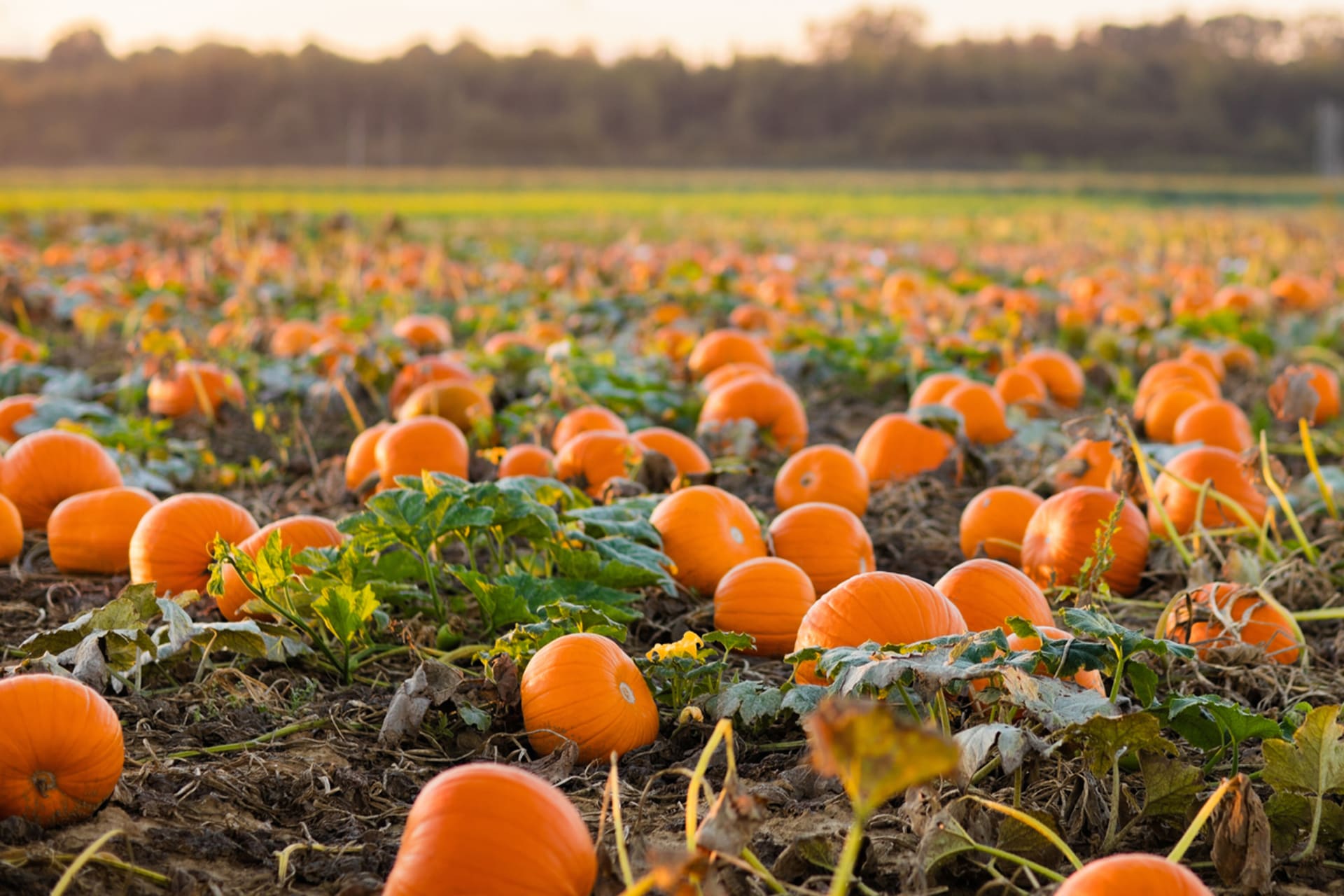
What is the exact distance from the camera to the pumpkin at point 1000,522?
12.1 ft

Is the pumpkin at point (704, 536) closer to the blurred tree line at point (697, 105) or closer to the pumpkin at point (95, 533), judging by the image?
the pumpkin at point (95, 533)

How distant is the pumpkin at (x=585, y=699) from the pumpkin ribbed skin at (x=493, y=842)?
0.62m

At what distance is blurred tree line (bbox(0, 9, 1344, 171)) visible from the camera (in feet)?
243

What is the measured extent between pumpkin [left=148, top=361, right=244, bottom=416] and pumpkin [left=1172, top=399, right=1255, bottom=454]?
403 cm

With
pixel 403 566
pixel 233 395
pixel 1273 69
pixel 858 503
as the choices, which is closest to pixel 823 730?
pixel 403 566

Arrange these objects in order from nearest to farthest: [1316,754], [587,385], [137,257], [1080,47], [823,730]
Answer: [823,730] → [1316,754] → [587,385] → [137,257] → [1080,47]

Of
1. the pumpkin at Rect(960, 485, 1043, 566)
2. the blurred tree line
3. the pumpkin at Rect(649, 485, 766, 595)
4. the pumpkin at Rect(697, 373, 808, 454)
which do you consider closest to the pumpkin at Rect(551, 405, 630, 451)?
the pumpkin at Rect(697, 373, 808, 454)

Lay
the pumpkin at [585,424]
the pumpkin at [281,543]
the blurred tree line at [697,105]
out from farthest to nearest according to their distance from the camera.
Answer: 1. the blurred tree line at [697,105]
2. the pumpkin at [585,424]
3. the pumpkin at [281,543]

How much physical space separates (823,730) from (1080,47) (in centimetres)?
11108

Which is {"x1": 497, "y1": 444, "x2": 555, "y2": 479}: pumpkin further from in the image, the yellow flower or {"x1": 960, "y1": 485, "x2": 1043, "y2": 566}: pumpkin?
the yellow flower

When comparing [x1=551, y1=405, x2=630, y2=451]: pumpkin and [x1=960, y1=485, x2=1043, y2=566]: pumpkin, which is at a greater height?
[x1=551, y1=405, x2=630, y2=451]: pumpkin

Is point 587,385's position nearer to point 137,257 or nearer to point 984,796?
point 984,796

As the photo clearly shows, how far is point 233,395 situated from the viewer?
5.61 metres

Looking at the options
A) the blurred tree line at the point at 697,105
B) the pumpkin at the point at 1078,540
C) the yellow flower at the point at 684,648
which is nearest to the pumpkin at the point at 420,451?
the yellow flower at the point at 684,648
